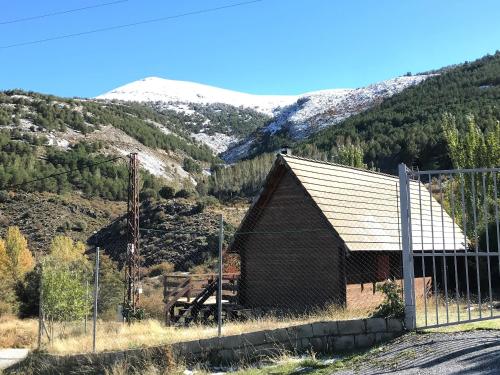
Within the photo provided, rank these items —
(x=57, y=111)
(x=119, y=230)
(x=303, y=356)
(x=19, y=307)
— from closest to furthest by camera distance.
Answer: (x=303, y=356), (x=19, y=307), (x=119, y=230), (x=57, y=111)

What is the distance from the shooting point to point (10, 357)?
1786 centimetres

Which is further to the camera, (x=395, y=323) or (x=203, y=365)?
(x=203, y=365)

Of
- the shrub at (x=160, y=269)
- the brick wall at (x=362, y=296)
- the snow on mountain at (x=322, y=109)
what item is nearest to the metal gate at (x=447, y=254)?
the brick wall at (x=362, y=296)

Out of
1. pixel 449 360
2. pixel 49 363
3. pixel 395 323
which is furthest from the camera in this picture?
pixel 49 363

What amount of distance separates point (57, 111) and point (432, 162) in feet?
318

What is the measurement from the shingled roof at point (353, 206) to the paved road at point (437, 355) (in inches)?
284

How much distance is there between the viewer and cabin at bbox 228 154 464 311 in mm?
16391

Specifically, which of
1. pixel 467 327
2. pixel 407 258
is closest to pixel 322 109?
pixel 407 258

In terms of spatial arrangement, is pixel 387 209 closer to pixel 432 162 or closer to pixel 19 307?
pixel 19 307

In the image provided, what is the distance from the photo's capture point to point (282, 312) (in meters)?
16.8

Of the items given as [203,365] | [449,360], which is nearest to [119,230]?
[203,365]

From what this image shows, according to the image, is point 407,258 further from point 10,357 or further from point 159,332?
point 10,357

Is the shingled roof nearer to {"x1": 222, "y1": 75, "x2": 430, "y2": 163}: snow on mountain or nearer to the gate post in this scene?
the gate post

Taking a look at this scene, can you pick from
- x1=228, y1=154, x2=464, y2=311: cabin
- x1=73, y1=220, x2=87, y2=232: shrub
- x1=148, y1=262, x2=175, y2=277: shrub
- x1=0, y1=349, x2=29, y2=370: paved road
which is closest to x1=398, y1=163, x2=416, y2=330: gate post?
x1=228, y1=154, x2=464, y2=311: cabin
